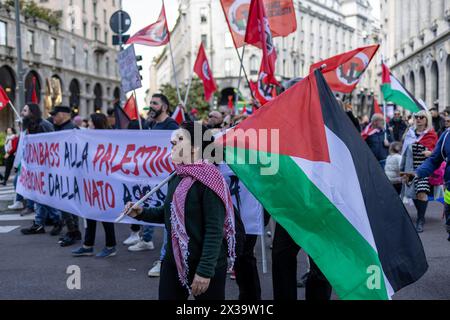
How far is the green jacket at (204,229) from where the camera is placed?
3250 millimetres

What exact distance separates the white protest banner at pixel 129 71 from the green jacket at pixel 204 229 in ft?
16.5

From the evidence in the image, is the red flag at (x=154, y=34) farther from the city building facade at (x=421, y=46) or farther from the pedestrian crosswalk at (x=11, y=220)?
the city building facade at (x=421, y=46)

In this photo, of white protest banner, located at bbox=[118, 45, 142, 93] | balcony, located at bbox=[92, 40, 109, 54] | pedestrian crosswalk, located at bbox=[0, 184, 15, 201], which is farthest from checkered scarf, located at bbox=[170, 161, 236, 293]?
balcony, located at bbox=[92, 40, 109, 54]

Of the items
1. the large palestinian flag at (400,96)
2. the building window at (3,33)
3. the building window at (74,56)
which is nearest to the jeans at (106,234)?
the large palestinian flag at (400,96)

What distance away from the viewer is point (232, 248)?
11.6 feet

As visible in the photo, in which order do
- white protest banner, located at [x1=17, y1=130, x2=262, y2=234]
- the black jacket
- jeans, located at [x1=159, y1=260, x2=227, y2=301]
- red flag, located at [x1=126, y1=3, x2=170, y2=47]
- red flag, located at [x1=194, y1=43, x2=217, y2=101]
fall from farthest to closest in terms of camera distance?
the black jacket
red flag, located at [x1=194, y1=43, x2=217, y2=101]
red flag, located at [x1=126, y1=3, x2=170, y2=47]
white protest banner, located at [x1=17, y1=130, x2=262, y2=234]
jeans, located at [x1=159, y1=260, x2=227, y2=301]

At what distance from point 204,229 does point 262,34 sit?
4.75 meters

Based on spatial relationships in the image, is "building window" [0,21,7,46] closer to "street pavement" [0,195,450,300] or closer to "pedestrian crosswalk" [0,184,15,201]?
"pedestrian crosswalk" [0,184,15,201]

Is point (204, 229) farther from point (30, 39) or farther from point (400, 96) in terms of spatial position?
point (30, 39)

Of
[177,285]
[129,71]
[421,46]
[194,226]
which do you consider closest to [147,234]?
[129,71]

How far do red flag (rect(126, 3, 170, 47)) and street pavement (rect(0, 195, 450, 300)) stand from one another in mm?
4114

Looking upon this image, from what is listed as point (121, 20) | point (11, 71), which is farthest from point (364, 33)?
point (121, 20)

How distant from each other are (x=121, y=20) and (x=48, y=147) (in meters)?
7.95

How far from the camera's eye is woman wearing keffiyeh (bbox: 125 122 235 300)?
328 cm
